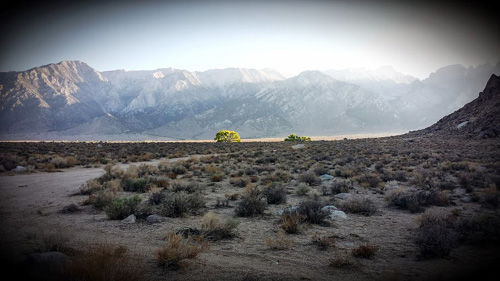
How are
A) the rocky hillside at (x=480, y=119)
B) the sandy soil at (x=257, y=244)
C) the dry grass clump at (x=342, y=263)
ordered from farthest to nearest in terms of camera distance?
1. the rocky hillside at (x=480, y=119)
2. the dry grass clump at (x=342, y=263)
3. the sandy soil at (x=257, y=244)

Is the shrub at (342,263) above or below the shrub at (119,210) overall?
below

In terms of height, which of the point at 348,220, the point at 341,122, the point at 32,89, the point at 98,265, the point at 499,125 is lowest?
the point at 348,220

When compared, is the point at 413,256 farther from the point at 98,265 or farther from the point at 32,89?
the point at 32,89

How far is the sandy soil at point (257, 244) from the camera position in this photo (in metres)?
4.60

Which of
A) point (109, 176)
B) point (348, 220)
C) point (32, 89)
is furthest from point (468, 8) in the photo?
point (32, 89)

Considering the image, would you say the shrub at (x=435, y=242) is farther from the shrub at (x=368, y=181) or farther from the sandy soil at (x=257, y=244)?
the shrub at (x=368, y=181)

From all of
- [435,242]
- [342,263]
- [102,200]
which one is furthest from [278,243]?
[102,200]

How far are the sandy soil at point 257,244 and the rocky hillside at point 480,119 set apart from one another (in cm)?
4206

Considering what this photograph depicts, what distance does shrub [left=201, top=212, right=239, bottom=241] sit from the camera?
6340 millimetres

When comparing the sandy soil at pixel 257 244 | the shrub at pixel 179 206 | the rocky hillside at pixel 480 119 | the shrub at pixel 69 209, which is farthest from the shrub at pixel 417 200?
the rocky hillside at pixel 480 119

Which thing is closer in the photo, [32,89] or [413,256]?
[413,256]

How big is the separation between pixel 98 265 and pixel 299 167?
16906 mm

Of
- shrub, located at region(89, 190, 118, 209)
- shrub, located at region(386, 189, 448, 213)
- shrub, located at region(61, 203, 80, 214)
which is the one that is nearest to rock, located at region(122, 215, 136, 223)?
shrub, located at region(89, 190, 118, 209)

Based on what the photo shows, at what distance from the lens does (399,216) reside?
8359 mm
